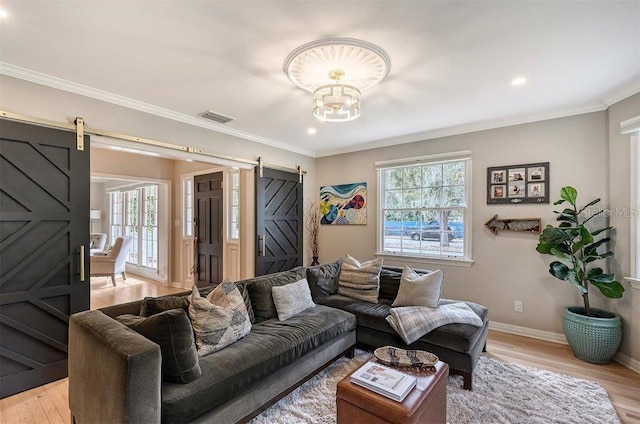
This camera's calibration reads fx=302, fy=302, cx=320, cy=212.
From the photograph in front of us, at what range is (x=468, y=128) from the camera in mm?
3912

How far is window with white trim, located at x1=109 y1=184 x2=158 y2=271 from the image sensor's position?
675 centimetres

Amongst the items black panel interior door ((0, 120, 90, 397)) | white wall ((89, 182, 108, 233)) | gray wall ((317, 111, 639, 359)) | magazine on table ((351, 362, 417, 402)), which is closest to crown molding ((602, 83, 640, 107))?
gray wall ((317, 111, 639, 359))

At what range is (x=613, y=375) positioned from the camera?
2650mm

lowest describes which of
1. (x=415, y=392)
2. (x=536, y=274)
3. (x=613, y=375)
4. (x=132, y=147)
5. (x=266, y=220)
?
(x=613, y=375)

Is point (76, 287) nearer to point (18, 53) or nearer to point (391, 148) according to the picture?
point (18, 53)

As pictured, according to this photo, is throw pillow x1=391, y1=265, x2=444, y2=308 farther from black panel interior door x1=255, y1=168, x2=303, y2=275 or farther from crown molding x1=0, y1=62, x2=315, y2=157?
crown molding x1=0, y1=62, x2=315, y2=157

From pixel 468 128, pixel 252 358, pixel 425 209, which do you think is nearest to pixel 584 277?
pixel 425 209

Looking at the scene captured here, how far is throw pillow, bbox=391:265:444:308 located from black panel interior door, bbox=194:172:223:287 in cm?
338

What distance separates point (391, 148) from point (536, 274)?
8.18 ft

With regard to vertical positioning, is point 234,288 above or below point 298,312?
above

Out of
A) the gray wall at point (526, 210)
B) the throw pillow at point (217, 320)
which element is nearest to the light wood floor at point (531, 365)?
the gray wall at point (526, 210)

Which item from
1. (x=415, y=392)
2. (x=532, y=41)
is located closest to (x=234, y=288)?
(x=415, y=392)

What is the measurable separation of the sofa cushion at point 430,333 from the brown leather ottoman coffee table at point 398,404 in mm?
749

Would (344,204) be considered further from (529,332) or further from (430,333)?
(529,332)
